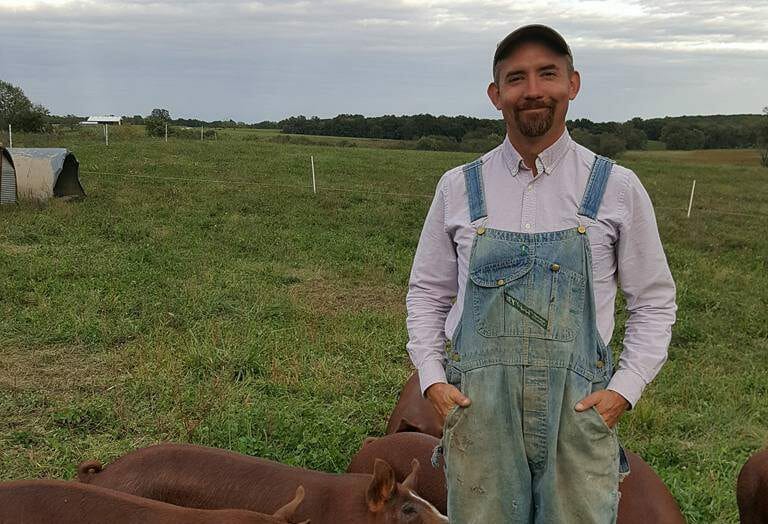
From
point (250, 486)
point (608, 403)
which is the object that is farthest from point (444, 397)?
point (250, 486)

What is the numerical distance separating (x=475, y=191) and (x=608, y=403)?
2.44ft

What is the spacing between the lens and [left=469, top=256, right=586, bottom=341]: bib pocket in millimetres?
2279

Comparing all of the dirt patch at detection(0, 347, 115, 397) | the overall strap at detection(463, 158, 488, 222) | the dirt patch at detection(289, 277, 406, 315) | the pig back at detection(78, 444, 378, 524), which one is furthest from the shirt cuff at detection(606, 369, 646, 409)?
the dirt patch at detection(289, 277, 406, 315)

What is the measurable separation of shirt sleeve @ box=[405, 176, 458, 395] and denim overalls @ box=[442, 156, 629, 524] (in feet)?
0.62

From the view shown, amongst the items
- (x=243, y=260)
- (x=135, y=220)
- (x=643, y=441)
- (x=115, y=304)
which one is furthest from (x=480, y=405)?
(x=135, y=220)

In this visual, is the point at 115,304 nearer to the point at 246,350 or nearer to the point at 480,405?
the point at 246,350

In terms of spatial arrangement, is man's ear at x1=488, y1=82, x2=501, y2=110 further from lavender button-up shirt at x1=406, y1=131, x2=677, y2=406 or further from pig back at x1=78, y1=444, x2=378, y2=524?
pig back at x1=78, y1=444, x2=378, y2=524

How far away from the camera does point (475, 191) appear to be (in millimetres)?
2436

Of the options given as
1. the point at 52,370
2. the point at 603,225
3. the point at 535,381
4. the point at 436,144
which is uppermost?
the point at 603,225

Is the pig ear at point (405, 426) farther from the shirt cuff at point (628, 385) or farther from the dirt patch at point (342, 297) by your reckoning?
the dirt patch at point (342, 297)

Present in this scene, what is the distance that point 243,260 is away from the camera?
1009 centimetres

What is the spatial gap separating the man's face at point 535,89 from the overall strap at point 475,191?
17cm

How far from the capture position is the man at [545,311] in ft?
7.52

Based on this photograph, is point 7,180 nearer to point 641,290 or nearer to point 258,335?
point 258,335
